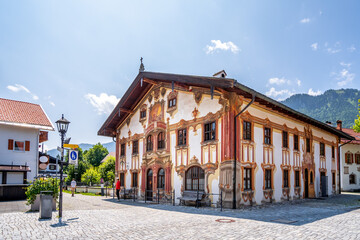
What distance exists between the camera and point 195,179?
18.5m

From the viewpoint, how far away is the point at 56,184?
→ 14656 millimetres

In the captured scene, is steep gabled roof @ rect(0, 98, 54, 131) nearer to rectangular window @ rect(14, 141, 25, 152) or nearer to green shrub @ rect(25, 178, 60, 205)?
rectangular window @ rect(14, 141, 25, 152)

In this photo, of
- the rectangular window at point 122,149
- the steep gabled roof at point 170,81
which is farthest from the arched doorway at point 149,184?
the steep gabled roof at point 170,81

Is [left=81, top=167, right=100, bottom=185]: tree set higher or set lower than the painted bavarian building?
lower

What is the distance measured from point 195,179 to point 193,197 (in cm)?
138

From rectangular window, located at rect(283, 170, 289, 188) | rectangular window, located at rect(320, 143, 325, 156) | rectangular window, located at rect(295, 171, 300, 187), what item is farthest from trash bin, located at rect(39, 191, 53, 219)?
rectangular window, located at rect(320, 143, 325, 156)

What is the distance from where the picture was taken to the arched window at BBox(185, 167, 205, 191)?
18.1m

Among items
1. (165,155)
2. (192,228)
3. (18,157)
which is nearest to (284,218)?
(192,228)

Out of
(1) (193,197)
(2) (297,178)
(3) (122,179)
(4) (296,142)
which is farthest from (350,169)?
(1) (193,197)

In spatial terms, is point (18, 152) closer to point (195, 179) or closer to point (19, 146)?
point (19, 146)

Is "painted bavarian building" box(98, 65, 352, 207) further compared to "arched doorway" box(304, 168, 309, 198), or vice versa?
"arched doorway" box(304, 168, 309, 198)

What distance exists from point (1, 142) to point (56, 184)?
46.3 ft

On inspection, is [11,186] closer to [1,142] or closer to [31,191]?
[1,142]

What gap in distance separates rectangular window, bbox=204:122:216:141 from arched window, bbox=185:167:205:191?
1.96m
